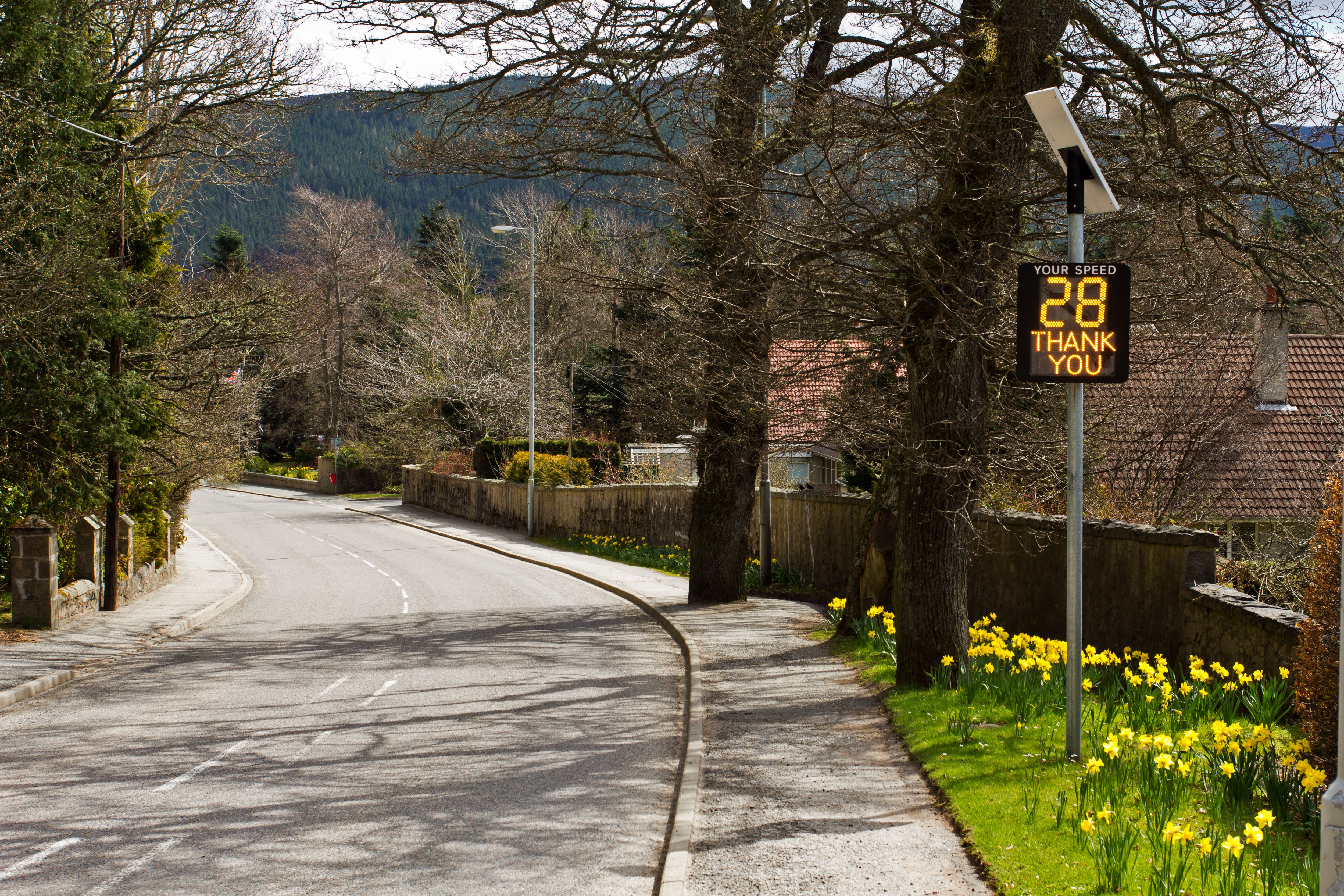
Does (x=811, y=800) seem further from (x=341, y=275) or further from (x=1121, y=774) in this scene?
(x=341, y=275)

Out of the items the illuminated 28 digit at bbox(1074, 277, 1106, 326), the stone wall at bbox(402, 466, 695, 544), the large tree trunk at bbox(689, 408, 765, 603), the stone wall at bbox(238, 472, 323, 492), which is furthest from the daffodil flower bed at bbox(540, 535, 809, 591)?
the stone wall at bbox(238, 472, 323, 492)

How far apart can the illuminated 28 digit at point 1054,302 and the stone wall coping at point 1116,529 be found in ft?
12.9

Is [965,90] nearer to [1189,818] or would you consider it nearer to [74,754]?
[1189,818]

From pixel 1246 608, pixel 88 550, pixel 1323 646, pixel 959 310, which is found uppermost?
pixel 959 310

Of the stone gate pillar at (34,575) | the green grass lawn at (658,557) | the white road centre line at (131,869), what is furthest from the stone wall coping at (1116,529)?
the stone gate pillar at (34,575)

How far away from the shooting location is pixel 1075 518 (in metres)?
7.40

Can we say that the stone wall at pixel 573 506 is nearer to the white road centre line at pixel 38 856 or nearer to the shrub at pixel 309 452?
the white road centre line at pixel 38 856

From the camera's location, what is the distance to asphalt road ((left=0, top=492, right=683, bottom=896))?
612 centimetres

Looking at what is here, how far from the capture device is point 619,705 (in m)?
10.8

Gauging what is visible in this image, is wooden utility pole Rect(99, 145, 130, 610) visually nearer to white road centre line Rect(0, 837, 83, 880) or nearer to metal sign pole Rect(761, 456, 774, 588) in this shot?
metal sign pole Rect(761, 456, 774, 588)

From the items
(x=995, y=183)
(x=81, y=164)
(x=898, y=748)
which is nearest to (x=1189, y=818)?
(x=898, y=748)

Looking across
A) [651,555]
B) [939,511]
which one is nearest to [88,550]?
[651,555]

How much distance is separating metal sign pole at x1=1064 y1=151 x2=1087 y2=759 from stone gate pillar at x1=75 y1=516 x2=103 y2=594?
15.7 m

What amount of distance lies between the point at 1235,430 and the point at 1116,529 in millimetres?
9158
